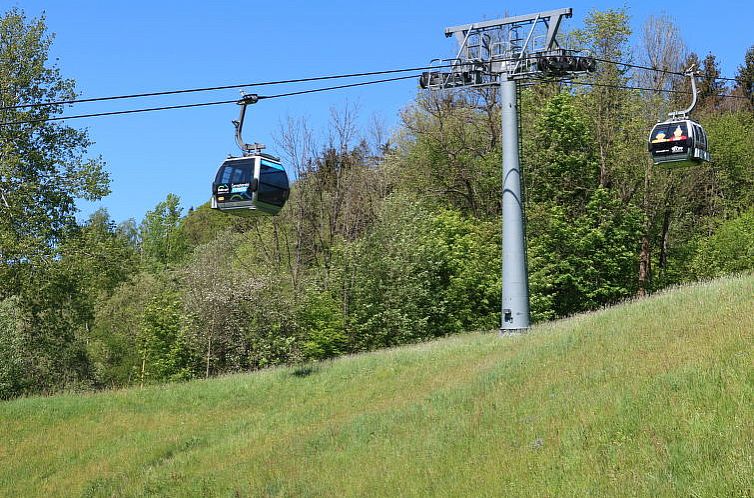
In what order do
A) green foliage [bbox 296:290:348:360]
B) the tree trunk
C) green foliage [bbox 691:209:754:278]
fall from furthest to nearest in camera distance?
the tree trunk < green foliage [bbox 691:209:754:278] < green foliage [bbox 296:290:348:360]

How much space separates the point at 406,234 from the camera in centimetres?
3853

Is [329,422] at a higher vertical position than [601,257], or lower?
lower

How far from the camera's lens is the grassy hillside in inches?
409

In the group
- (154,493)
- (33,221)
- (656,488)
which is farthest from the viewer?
(33,221)

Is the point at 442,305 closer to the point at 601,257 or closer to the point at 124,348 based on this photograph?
the point at 601,257

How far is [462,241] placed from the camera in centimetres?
4022

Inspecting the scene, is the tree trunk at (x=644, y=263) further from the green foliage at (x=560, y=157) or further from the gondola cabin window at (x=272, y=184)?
the gondola cabin window at (x=272, y=184)

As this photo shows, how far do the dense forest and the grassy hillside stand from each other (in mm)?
12346

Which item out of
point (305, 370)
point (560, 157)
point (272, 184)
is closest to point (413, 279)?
point (560, 157)

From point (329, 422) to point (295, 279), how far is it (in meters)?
22.3

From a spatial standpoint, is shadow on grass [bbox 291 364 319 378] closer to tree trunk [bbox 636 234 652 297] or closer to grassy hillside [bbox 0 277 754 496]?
grassy hillside [bbox 0 277 754 496]

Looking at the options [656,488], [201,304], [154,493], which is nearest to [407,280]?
[201,304]

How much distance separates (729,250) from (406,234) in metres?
17.4

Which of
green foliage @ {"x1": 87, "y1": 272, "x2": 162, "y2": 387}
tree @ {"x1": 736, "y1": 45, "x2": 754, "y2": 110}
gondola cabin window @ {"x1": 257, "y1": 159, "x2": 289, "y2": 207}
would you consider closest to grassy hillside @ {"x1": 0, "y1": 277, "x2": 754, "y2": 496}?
gondola cabin window @ {"x1": 257, "y1": 159, "x2": 289, "y2": 207}
